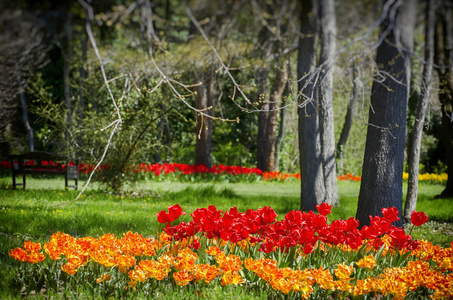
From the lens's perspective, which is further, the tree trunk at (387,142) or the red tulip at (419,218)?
the tree trunk at (387,142)

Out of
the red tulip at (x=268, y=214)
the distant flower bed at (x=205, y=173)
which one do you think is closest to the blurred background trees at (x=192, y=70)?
the distant flower bed at (x=205, y=173)

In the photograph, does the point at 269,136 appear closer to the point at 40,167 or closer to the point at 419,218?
the point at 40,167

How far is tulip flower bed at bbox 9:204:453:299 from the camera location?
2645 mm

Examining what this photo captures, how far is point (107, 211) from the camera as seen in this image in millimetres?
6539

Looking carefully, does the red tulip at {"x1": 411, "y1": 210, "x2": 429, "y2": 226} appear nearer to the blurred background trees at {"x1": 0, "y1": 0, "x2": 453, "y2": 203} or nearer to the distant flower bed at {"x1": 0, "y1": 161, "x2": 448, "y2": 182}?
the blurred background trees at {"x1": 0, "y1": 0, "x2": 453, "y2": 203}

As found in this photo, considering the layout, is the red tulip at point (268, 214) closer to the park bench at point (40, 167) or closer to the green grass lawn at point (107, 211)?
the green grass lawn at point (107, 211)

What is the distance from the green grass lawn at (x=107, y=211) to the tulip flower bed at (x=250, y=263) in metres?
0.27

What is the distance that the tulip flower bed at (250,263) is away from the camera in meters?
2.64

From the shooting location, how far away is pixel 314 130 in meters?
6.92

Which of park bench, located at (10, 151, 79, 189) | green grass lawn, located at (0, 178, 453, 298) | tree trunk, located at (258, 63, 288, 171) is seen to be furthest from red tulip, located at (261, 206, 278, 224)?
tree trunk, located at (258, 63, 288, 171)

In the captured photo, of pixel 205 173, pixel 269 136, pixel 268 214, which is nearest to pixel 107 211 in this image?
pixel 268 214

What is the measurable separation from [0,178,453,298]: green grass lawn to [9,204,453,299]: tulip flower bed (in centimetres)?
27

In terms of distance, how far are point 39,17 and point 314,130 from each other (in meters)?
5.31

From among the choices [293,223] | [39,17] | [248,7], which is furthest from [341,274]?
[39,17]
